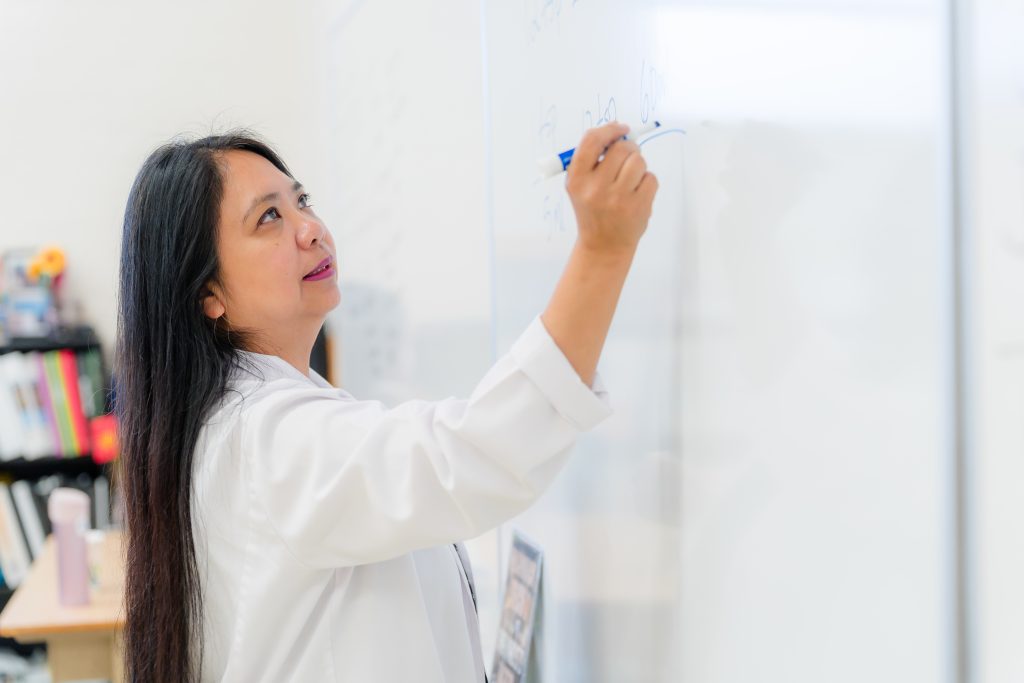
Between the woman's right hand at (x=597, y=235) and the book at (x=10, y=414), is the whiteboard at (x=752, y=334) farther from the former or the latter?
the book at (x=10, y=414)

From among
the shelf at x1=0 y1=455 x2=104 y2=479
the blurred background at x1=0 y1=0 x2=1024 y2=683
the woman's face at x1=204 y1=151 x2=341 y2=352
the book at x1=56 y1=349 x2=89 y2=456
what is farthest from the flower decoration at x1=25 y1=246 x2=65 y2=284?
the woman's face at x1=204 y1=151 x2=341 y2=352

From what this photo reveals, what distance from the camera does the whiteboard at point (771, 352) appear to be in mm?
599

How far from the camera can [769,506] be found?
765mm

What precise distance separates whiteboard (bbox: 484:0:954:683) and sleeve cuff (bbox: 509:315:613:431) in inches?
5.2

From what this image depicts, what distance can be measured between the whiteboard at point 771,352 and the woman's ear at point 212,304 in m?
0.39

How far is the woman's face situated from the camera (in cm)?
107

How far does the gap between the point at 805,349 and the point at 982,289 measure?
17 cm

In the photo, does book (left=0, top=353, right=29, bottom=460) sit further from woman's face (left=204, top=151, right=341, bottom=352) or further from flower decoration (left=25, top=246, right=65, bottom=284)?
woman's face (left=204, top=151, right=341, bottom=352)

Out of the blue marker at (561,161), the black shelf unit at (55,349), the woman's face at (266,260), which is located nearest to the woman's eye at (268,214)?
the woman's face at (266,260)

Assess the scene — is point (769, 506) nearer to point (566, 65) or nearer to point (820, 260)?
point (820, 260)

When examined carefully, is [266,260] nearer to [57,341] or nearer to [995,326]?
[995,326]

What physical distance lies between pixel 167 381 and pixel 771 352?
63 cm

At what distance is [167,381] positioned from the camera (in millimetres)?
1038

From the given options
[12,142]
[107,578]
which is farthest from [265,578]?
[12,142]
